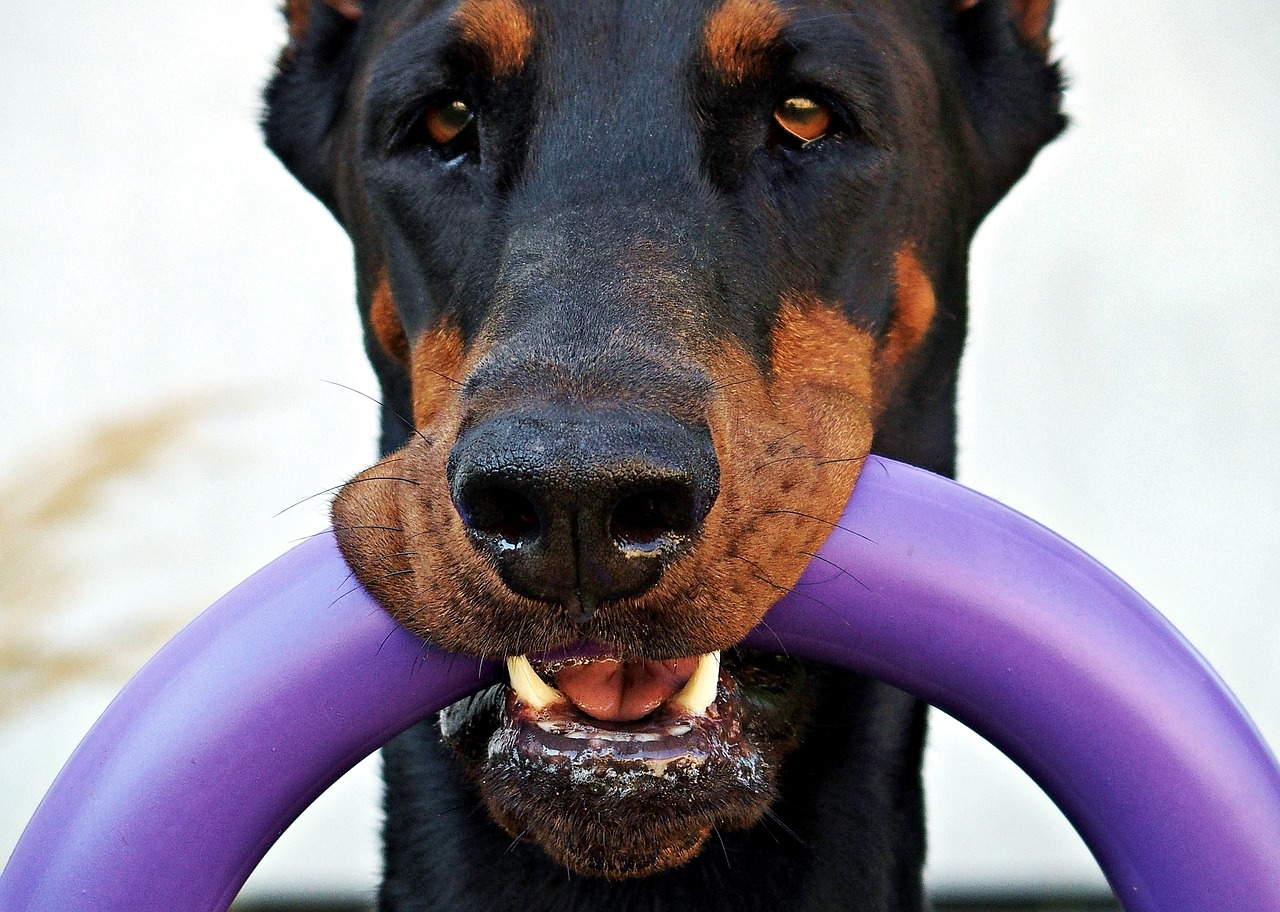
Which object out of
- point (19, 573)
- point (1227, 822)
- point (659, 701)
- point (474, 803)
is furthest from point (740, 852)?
point (19, 573)

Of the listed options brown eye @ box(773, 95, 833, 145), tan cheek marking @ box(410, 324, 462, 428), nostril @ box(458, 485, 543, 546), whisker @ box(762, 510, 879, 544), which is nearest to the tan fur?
brown eye @ box(773, 95, 833, 145)

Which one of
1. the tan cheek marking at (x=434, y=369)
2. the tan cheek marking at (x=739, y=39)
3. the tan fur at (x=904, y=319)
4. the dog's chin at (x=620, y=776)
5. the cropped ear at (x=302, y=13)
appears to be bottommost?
the dog's chin at (x=620, y=776)

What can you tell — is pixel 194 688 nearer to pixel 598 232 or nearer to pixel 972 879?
pixel 598 232

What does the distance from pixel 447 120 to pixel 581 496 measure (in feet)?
3.17

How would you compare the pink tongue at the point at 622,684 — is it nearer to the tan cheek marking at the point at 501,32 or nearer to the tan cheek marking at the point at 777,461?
the tan cheek marking at the point at 777,461

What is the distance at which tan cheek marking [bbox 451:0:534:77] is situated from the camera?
1.96 meters

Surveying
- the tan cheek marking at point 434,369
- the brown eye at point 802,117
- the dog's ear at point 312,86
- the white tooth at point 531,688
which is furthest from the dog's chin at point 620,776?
the dog's ear at point 312,86

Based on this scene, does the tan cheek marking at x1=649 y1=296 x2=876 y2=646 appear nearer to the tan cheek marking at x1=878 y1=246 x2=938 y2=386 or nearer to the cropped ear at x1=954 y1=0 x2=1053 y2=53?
the tan cheek marking at x1=878 y1=246 x2=938 y2=386

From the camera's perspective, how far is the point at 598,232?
1752mm

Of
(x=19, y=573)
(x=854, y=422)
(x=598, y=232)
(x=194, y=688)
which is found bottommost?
(x=19, y=573)

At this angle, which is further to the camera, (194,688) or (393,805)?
(393,805)

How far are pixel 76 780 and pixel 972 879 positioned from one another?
3.50m

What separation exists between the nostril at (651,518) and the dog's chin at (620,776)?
0.26 metres

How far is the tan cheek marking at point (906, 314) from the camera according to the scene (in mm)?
2135
